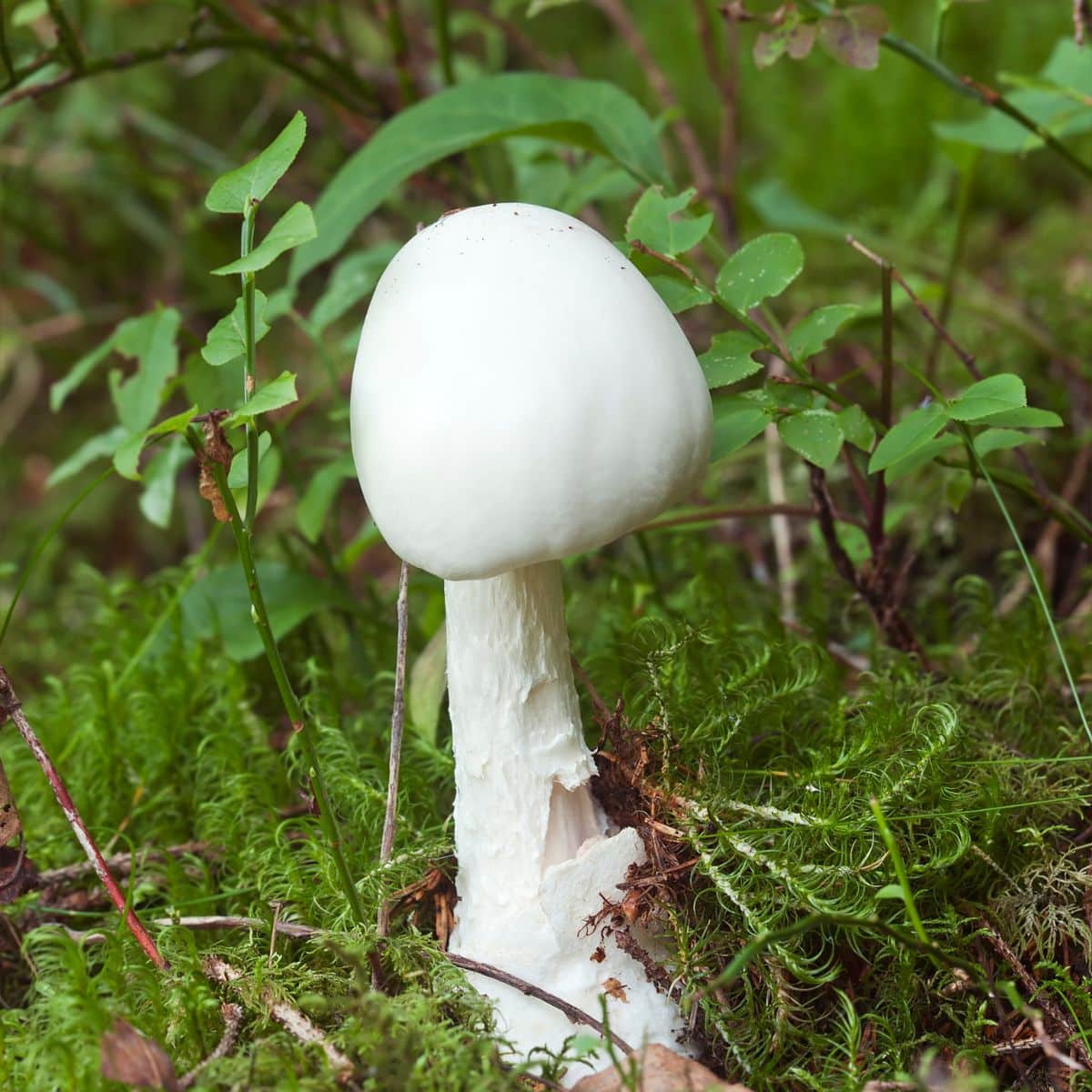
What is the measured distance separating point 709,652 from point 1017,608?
25.6 inches

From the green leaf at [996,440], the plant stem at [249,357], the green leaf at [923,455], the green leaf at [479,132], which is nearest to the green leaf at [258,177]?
the plant stem at [249,357]

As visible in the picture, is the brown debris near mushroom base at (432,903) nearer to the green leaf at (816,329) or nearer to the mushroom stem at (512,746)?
the mushroom stem at (512,746)

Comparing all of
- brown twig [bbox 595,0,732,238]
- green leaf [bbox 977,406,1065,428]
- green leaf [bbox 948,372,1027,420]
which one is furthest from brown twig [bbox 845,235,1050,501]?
brown twig [bbox 595,0,732,238]

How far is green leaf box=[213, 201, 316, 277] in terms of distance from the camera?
1.11 metres

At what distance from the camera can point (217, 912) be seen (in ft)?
5.09

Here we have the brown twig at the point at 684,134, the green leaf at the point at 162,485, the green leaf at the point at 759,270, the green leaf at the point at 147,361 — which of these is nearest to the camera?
the green leaf at the point at 759,270

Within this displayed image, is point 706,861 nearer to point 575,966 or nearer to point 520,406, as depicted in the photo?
point 575,966

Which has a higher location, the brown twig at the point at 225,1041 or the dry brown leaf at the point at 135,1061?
the dry brown leaf at the point at 135,1061

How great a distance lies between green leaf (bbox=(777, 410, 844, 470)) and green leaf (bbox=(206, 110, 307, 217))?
0.64 m

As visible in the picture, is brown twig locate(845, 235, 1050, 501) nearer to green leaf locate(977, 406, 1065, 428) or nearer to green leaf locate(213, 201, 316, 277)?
green leaf locate(977, 406, 1065, 428)

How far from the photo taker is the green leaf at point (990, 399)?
Result: 1.27 metres

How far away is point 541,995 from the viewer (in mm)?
1291

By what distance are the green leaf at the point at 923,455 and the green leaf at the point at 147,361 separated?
3.55ft

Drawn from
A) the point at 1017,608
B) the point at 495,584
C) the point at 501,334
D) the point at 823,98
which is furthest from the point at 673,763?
the point at 823,98
